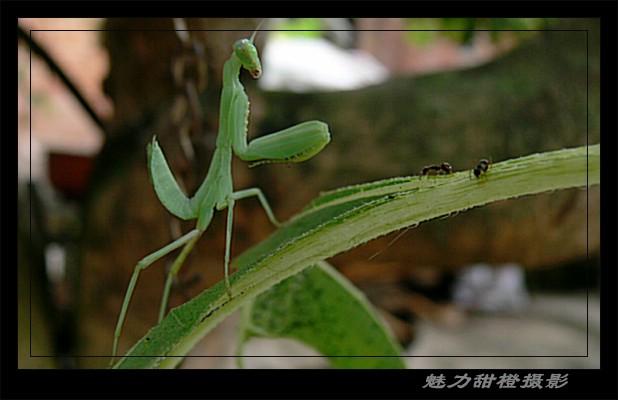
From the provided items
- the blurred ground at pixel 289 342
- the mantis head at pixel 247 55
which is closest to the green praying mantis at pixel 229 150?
the mantis head at pixel 247 55

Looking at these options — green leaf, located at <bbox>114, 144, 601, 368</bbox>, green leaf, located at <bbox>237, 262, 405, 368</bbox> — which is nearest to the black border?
green leaf, located at <bbox>237, 262, 405, 368</bbox>

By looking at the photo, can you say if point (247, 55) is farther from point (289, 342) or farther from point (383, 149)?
point (289, 342)

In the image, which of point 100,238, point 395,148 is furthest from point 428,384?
point 100,238

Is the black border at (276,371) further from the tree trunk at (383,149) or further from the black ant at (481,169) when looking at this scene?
the black ant at (481,169)

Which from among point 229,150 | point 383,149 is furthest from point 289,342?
point 229,150

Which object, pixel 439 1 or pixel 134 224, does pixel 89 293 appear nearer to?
pixel 134 224

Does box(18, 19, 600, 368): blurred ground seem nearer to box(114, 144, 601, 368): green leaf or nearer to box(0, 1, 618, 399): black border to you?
box(0, 1, 618, 399): black border
